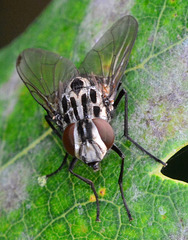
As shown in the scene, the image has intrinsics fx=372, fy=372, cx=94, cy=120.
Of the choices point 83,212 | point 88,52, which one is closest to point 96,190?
point 83,212

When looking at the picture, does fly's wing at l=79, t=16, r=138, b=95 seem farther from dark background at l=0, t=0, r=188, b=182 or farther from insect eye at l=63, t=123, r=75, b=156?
dark background at l=0, t=0, r=188, b=182

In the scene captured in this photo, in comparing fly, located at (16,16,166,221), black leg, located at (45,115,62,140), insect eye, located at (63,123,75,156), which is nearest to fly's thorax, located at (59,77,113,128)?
fly, located at (16,16,166,221)

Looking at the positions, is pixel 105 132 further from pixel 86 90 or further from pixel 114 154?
pixel 86 90

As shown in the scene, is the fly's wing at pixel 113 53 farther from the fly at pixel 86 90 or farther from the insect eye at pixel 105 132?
the insect eye at pixel 105 132

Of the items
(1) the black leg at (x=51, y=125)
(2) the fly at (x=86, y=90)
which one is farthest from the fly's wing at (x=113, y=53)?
(1) the black leg at (x=51, y=125)

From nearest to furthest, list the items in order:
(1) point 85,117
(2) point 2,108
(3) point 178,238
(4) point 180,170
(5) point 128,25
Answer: (3) point 178,238 → (4) point 180,170 → (1) point 85,117 → (5) point 128,25 → (2) point 2,108

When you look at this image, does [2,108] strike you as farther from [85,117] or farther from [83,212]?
[83,212]

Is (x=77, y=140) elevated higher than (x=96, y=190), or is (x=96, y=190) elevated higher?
(x=77, y=140)
